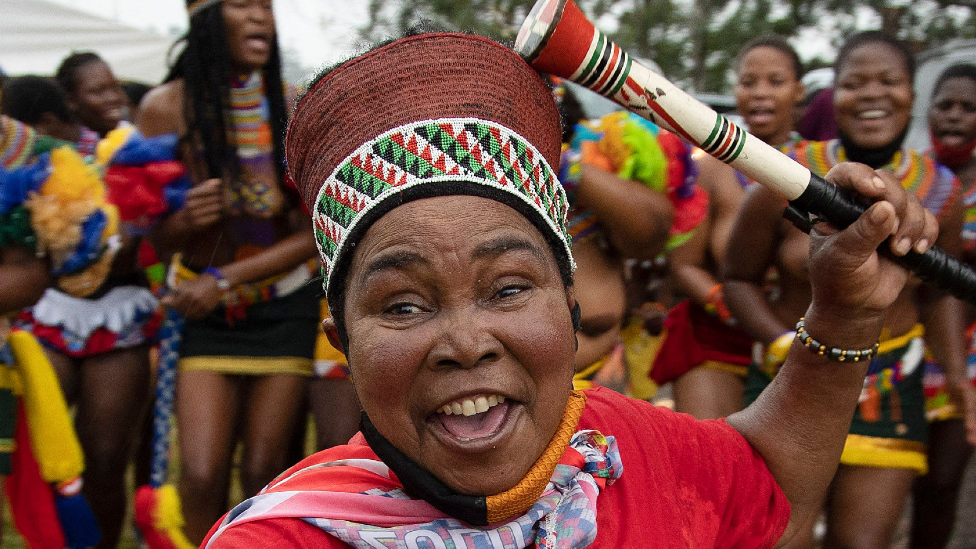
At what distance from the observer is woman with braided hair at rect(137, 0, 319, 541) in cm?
360

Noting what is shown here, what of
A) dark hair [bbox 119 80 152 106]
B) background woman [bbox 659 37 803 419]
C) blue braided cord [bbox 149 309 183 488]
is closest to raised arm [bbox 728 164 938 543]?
background woman [bbox 659 37 803 419]

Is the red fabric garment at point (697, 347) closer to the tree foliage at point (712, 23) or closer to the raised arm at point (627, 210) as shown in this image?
the raised arm at point (627, 210)

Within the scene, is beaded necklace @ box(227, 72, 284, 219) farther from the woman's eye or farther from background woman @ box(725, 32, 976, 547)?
the woman's eye

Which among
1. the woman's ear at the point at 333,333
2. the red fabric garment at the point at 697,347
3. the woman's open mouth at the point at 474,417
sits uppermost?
the woman's ear at the point at 333,333

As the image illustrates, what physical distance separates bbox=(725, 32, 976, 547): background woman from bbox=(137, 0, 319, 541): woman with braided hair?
1768mm

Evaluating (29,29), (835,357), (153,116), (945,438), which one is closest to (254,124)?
Answer: (153,116)

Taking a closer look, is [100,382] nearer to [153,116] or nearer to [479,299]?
[153,116]

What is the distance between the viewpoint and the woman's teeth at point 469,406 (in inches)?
57.1

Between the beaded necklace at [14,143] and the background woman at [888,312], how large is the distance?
2.87 metres

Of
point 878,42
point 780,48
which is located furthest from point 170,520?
point 780,48

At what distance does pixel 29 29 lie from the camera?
440 inches

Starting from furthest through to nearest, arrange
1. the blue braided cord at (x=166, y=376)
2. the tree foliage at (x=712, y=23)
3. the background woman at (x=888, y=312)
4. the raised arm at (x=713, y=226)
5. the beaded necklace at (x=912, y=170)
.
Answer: the tree foliage at (x=712, y=23)
the raised arm at (x=713, y=226)
the blue braided cord at (x=166, y=376)
the beaded necklace at (x=912, y=170)
the background woman at (x=888, y=312)

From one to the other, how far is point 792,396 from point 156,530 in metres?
2.55

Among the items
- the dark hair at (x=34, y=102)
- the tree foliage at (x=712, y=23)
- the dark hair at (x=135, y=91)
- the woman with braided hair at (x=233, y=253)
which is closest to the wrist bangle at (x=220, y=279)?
the woman with braided hair at (x=233, y=253)
